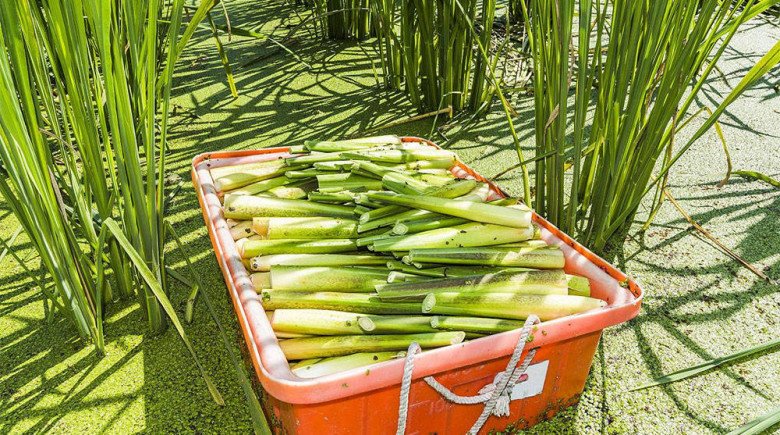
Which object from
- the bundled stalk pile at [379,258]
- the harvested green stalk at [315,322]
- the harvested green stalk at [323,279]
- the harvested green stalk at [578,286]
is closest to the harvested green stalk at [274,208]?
the bundled stalk pile at [379,258]

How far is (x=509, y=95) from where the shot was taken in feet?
7.89

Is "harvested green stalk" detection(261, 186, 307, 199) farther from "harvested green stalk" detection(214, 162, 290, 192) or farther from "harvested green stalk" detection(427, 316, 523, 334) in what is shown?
"harvested green stalk" detection(427, 316, 523, 334)

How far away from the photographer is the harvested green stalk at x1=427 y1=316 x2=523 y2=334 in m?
0.92

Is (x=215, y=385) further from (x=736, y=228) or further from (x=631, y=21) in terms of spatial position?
(x=736, y=228)

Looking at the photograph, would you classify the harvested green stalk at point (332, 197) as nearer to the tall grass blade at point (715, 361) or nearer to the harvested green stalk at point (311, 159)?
the harvested green stalk at point (311, 159)

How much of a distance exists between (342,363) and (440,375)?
15 cm

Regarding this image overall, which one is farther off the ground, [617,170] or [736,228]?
[617,170]

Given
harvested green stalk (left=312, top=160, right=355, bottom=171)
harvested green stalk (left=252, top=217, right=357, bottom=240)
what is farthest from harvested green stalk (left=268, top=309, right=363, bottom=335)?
harvested green stalk (left=312, top=160, right=355, bottom=171)

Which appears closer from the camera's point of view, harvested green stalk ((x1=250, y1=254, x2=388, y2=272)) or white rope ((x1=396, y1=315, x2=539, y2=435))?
white rope ((x1=396, y1=315, x2=539, y2=435))

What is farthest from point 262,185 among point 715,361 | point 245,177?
point 715,361

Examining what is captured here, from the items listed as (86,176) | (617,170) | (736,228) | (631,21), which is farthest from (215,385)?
(736,228)

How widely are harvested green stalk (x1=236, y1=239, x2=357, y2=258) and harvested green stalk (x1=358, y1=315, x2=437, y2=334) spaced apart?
0.73 ft

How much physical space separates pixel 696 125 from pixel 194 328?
182 centimetres

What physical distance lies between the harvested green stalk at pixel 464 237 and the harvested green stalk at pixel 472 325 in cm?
18
